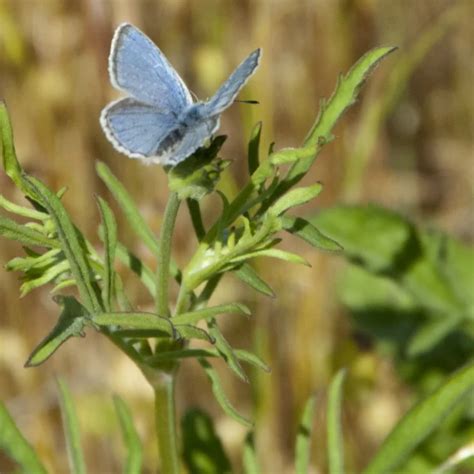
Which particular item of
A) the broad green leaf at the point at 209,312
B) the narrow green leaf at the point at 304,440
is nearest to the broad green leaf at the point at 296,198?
the broad green leaf at the point at 209,312

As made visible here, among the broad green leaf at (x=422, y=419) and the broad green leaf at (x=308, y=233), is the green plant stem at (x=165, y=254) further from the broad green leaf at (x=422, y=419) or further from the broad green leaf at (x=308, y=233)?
the broad green leaf at (x=422, y=419)

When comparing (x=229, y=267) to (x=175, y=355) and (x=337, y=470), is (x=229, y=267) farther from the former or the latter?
(x=337, y=470)

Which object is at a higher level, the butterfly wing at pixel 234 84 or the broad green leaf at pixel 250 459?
the butterfly wing at pixel 234 84

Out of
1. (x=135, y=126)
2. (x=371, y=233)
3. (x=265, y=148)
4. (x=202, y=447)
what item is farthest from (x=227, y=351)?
(x=265, y=148)

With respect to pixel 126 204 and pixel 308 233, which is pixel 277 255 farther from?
pixel 126 204

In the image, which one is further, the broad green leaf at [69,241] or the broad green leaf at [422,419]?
the broad green leaf at [422,419]

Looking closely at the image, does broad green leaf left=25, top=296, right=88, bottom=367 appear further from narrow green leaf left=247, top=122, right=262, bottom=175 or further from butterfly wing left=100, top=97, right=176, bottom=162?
narrow green leaf left=247, top=122, right=262, bottom=175
